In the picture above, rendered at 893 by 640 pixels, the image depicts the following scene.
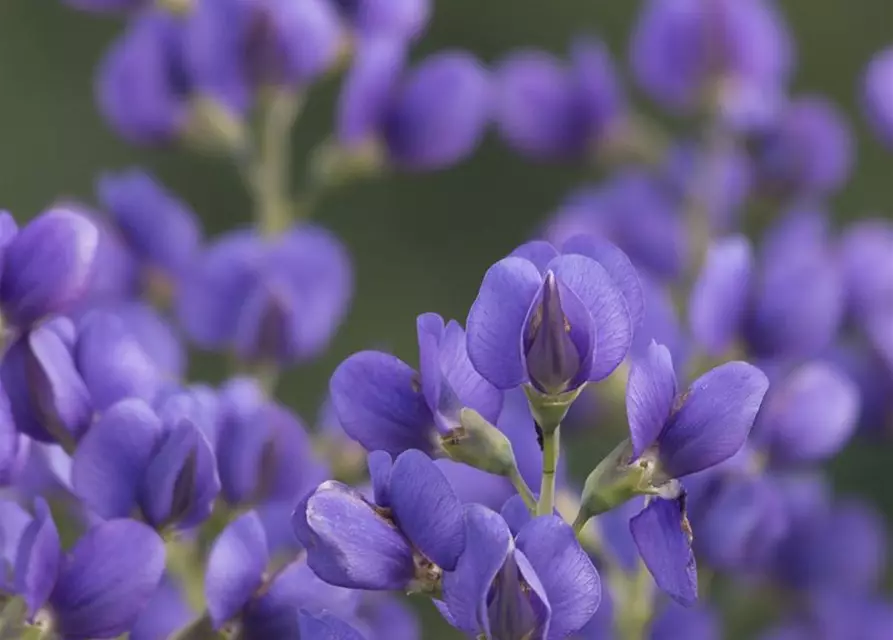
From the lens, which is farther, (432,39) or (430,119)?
(432,39)

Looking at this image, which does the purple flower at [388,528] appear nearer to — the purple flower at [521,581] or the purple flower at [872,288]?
the purple flower at [521,581]

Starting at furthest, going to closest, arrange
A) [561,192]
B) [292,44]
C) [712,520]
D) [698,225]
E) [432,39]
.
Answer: [432,39]
[561,192]
[698,225]
[292,44]
[712,520]

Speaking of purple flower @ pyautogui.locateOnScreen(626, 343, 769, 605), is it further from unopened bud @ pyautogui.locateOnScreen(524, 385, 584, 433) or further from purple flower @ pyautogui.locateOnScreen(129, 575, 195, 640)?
purple flower @ pyautogui.locateOnScreen(129, 575, 195, 640)

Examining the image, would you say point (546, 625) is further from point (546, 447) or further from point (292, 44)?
point (292, 44)

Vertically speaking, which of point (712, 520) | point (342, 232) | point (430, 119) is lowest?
point (342, 232)

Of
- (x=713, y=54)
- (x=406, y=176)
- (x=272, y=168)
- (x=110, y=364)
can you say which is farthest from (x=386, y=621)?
(x=406, y=176)

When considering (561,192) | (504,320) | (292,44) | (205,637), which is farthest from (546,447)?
(561,192)

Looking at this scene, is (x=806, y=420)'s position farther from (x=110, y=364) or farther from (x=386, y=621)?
(x=110, y=364)
